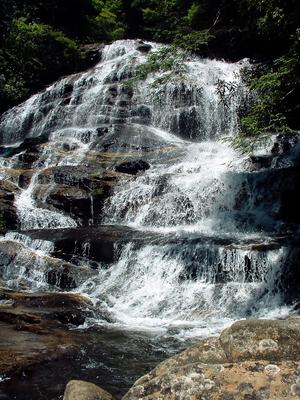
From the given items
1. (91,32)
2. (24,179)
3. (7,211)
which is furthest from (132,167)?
(91,32)

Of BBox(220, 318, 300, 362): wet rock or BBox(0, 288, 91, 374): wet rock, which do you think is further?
BBox(0, 288, 91, 374): wet rock

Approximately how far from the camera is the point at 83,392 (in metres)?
3.36

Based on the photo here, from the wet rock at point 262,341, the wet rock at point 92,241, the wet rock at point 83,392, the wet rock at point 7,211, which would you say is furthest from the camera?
the wet rock at point 7,211

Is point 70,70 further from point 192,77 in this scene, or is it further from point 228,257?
point 228,257

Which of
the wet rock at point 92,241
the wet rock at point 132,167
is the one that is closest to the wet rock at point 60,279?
the wet rock at point 92,241

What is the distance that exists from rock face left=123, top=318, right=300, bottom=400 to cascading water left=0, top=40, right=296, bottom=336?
619 cm

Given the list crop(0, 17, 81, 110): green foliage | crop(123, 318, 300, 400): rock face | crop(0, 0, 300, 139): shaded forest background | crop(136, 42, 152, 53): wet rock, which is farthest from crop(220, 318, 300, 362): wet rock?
crop(0, 17, 81, 110): green foliage

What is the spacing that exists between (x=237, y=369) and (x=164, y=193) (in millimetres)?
14546

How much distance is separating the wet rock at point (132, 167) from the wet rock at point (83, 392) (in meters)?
16.2

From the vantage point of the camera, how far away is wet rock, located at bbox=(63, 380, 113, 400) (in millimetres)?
3309

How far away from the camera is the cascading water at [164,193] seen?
35.6 feet

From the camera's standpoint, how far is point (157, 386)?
9.17 feet

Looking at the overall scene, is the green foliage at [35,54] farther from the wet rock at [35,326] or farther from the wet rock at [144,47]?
the wet rock at [35,326]

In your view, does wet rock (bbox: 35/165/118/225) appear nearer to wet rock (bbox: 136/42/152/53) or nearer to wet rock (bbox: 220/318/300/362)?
wet rock (bbox: 220/318/300/362)
